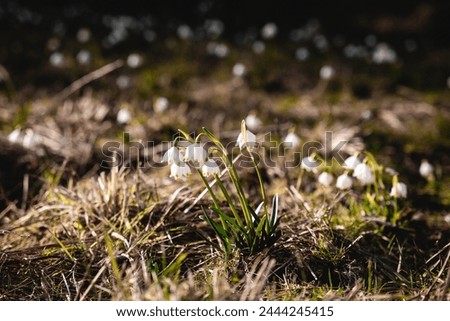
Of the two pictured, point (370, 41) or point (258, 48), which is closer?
point (258, 48)

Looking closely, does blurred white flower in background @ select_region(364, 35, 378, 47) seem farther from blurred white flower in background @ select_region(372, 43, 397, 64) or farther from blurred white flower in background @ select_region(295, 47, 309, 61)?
blurred white flower in background @ select_region(295, 47, 309, 61)

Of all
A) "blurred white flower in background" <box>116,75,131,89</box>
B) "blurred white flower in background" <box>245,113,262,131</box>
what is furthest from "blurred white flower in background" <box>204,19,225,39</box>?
"blurred white flower in background" <box>245,113,262,131</box>

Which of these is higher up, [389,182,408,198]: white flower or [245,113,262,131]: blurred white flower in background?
[245,113,262,131]: blurred white flower in background

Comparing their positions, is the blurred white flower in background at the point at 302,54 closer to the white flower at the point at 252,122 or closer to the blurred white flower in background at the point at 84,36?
the white flower at the point at 252,122

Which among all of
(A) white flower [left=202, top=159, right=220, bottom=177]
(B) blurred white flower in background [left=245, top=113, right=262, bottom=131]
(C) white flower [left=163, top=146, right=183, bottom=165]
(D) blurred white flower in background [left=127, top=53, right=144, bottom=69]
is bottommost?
(B) blurred white flower in background [left=245, top=113, right=262, bottom=131]

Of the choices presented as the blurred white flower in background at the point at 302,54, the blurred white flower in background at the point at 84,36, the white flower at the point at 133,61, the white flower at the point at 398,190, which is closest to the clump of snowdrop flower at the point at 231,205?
the white flower at the point at 398,190

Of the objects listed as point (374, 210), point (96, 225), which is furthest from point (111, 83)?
point (374, 210)

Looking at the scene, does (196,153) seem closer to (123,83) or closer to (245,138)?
(245,138)

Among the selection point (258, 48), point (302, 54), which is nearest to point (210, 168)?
point (302, 54)

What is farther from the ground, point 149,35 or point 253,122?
point 149,35

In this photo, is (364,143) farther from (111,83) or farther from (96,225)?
(111,83)

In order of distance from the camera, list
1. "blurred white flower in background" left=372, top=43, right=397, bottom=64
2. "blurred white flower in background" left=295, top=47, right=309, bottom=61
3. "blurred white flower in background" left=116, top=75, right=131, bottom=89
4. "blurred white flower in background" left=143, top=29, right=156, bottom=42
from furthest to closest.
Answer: "blurred white flower in background" left=143, top=29, right=156, bottom=42 < "blurred white flower in background" left=295, top=47, right=309, bottom=61 < "blurred white flower in background" left=372, top=43, right=397, bottom=64 < "blurred white flower in background" left=116, top=75, right=131, bottom=89
